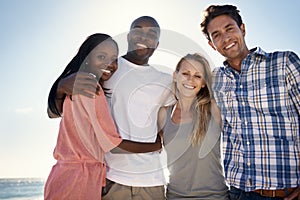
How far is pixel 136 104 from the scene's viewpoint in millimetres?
3033

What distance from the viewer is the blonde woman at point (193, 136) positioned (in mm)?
3006

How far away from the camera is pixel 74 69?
2871 mm

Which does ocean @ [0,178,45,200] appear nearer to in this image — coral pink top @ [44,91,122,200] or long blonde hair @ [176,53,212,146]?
long blonde hair @ [176,53,212,146]

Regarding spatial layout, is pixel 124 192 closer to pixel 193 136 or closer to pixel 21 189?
pixel 193 136

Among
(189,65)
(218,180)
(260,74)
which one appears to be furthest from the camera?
(189,65)

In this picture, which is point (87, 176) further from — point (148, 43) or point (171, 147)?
point (148, 43)

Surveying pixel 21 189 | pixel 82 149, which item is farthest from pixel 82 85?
pixel 21 189

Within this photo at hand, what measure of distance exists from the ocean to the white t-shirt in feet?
80.2

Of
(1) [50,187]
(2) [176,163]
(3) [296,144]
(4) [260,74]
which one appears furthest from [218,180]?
(1) [50,187]

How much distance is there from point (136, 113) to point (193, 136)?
0.50 metres

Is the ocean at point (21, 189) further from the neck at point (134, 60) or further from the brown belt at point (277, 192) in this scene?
the brown belt at point (277, 192)

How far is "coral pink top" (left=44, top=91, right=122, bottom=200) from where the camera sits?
260cm

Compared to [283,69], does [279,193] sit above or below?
below

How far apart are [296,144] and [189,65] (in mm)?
1097
